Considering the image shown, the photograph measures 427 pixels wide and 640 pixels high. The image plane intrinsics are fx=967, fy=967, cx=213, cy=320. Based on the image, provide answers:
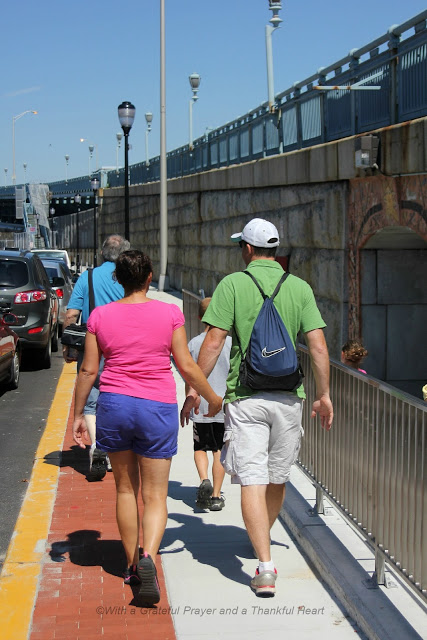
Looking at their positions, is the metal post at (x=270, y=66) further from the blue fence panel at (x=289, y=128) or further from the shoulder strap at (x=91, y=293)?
the shoulder strap at (x=91, y=293)

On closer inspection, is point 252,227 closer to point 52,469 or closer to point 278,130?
point 52,469

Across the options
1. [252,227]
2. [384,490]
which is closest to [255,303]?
[252,227]

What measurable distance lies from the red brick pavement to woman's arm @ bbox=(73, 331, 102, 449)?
0.70 metres

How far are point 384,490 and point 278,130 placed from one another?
40.8ft

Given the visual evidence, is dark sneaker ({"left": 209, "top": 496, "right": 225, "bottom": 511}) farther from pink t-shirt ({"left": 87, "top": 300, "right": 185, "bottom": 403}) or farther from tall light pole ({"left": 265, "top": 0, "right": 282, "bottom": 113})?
tall light pole ({"left": 265, "top": 0, "right": 282, "bottom": 113})

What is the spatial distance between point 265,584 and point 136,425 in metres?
1.01

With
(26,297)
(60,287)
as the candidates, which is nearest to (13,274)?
(26,297)

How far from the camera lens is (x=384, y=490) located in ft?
15.5

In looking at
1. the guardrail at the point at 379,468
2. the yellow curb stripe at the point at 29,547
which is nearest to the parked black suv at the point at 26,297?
the yellow curb stripe at the point at 29,547

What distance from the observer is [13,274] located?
14.3 metres

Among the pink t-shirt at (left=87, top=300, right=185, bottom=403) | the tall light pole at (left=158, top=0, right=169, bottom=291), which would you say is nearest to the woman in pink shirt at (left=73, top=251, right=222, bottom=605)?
the pink t-shirt at (left=87, top=300, right=185, bottom=403)

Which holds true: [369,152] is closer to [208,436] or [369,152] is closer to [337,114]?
[337,114]

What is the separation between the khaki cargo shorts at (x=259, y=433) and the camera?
15.8ft

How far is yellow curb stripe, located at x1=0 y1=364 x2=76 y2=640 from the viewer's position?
15.0 feet
